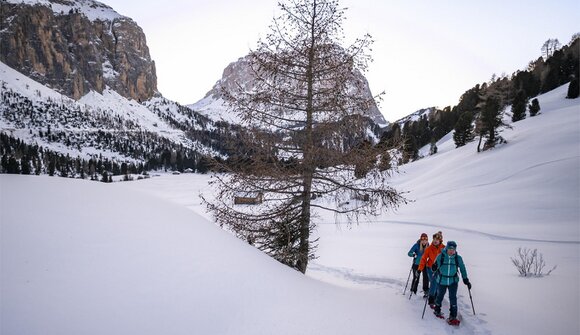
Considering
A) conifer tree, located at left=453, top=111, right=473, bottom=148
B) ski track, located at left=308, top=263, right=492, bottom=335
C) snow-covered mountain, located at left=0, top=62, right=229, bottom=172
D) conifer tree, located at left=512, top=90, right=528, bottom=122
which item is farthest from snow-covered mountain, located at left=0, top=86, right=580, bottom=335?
snow-covered mountain, located at left=0, top=62, right=229, bottom=172

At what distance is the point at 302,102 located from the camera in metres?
7.36

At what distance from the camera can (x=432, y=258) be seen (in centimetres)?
705

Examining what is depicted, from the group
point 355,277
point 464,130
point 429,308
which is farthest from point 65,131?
point 429,308

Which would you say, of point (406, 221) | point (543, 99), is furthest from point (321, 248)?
point (543, 99)

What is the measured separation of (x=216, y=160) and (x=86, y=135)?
203013mm

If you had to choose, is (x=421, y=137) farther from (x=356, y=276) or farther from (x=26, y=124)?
(x=26, y=124)

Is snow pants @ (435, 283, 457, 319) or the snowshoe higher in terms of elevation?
snow pants @ (435, 283, 457, 319)

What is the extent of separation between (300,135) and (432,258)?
4.49 metres

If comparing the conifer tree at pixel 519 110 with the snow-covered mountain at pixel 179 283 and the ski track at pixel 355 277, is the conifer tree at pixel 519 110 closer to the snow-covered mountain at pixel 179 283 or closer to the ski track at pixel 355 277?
the snow-covered mountain at pixel 179 283

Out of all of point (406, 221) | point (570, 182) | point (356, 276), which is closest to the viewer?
point (356, 276)

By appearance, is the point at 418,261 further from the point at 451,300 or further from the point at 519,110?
the point at 519,110

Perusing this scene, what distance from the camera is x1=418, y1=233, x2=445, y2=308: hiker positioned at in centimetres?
667

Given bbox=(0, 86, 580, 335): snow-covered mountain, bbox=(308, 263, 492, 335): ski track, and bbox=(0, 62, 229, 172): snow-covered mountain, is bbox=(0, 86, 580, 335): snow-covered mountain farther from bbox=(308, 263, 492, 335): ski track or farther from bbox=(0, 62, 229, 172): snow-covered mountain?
bbox=(0, 62, 229, 172): snow-covered mountain

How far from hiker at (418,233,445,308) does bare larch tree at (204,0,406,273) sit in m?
1.28
